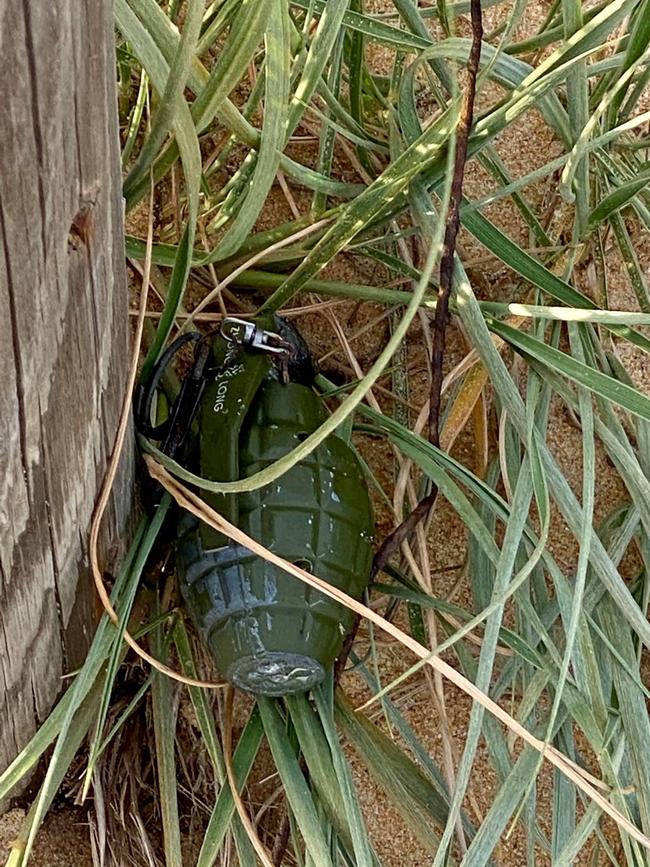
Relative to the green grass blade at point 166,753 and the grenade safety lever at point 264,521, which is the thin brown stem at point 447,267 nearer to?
the grenade safety lever at point 264,521

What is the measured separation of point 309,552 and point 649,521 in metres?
0.30

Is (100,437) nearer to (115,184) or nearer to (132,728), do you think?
(115,184)

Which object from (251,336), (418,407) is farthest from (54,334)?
(418,407)

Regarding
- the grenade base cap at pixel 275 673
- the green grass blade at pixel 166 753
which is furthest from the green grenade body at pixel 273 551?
the green grass blade at pixel 166 753

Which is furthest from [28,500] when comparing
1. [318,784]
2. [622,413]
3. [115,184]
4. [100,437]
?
[622,413]

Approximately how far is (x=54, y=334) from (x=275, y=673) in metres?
0.34

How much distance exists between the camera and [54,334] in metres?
0.52

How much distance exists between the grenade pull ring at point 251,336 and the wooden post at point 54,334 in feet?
0.38

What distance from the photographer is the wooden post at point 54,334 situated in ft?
1.36

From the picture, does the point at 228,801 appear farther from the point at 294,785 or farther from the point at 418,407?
the point at 418,407

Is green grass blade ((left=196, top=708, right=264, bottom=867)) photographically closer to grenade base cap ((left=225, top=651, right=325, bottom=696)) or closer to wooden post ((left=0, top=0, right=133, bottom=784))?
grenade base cap ((left=225, top=651, right=325, bottom=696))

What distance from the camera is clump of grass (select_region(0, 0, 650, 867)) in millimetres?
656

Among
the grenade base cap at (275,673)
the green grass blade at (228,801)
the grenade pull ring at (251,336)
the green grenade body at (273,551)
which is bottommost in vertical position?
the green grass blade at (228,801)

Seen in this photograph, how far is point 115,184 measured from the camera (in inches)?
21.6
